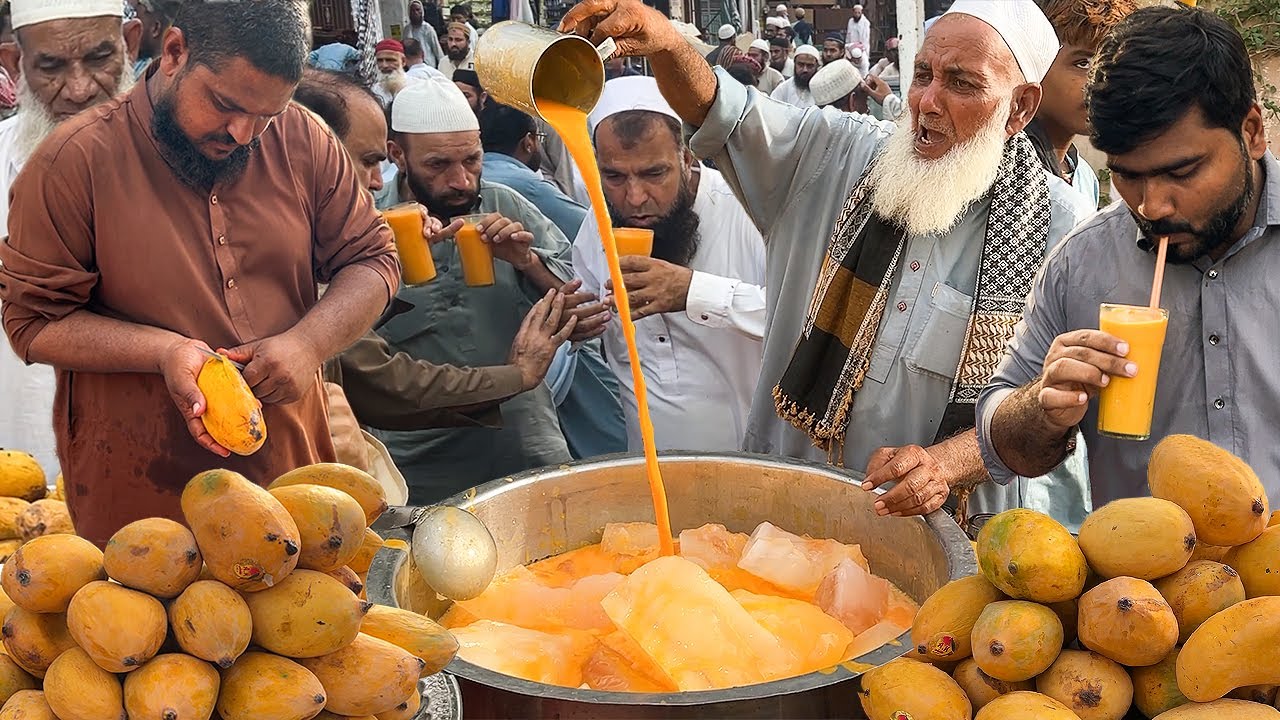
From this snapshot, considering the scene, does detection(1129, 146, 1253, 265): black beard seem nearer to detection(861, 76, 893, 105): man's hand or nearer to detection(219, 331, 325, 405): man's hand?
detection(219, 331, 325, 405): man's hand

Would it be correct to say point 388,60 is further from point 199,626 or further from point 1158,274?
point 199,626

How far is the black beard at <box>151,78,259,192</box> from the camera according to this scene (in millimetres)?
2484

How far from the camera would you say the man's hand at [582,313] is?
3.79 metres

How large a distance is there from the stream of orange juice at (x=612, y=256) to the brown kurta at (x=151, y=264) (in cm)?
79

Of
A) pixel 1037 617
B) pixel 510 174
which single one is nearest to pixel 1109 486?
pixel 1037 617

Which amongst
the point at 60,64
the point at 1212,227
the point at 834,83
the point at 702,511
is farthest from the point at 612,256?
the point at 834,83

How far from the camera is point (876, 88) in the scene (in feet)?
38.6

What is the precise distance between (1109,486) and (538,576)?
1247mm

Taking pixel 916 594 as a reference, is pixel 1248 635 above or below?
above

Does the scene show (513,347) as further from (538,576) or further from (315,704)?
(315,704)

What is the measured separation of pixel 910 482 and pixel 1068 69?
75.7 inches

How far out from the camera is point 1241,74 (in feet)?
6.38

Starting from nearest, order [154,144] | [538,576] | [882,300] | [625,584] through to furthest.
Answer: [625,584] < [538,576] < [154,144] < [882,300]

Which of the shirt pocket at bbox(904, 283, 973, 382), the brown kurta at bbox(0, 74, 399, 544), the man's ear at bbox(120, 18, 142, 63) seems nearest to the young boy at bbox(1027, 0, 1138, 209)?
the shirt pocket at bbox(904, 283, 973, 382)
